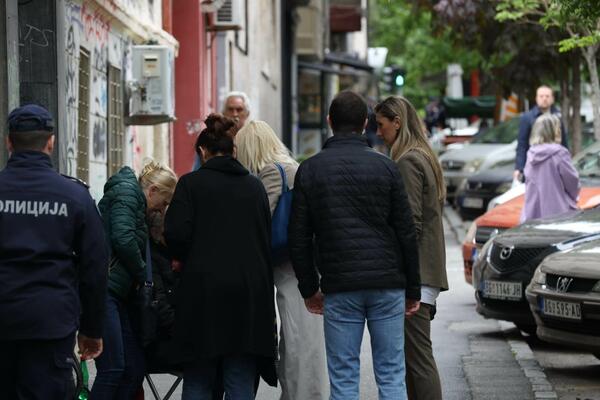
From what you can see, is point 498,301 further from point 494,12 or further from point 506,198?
point 494,12

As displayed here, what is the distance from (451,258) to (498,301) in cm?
920

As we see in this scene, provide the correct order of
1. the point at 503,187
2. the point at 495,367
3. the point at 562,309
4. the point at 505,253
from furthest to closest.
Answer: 1. the point at 503,187
2. the point at 505,253
3. the point at 495,367
4. the point at 562,309

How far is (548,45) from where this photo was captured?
27.0 m

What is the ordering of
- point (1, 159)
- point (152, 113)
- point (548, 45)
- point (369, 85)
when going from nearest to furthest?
point (1, 159) < point (152, 113) < point (548, 45) < point (369, 85)

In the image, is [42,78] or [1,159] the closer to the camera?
[1,159]

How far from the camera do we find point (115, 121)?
1548 centimetres

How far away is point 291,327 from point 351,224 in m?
0.97

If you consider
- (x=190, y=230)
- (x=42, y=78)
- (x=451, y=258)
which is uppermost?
(x=42, y=78)

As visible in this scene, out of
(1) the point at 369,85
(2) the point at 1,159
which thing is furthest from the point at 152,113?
(1) the point at 369,85

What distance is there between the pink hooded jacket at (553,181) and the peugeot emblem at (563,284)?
4531 millimetres

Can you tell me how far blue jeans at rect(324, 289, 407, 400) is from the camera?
7.60 meters

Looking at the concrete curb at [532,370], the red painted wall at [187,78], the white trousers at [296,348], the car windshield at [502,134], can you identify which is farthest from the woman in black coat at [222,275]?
the car windshield at [502,134]

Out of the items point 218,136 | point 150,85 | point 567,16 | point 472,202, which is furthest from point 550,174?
Result: point 472,202

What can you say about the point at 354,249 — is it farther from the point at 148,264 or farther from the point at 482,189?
the point at 482,189
